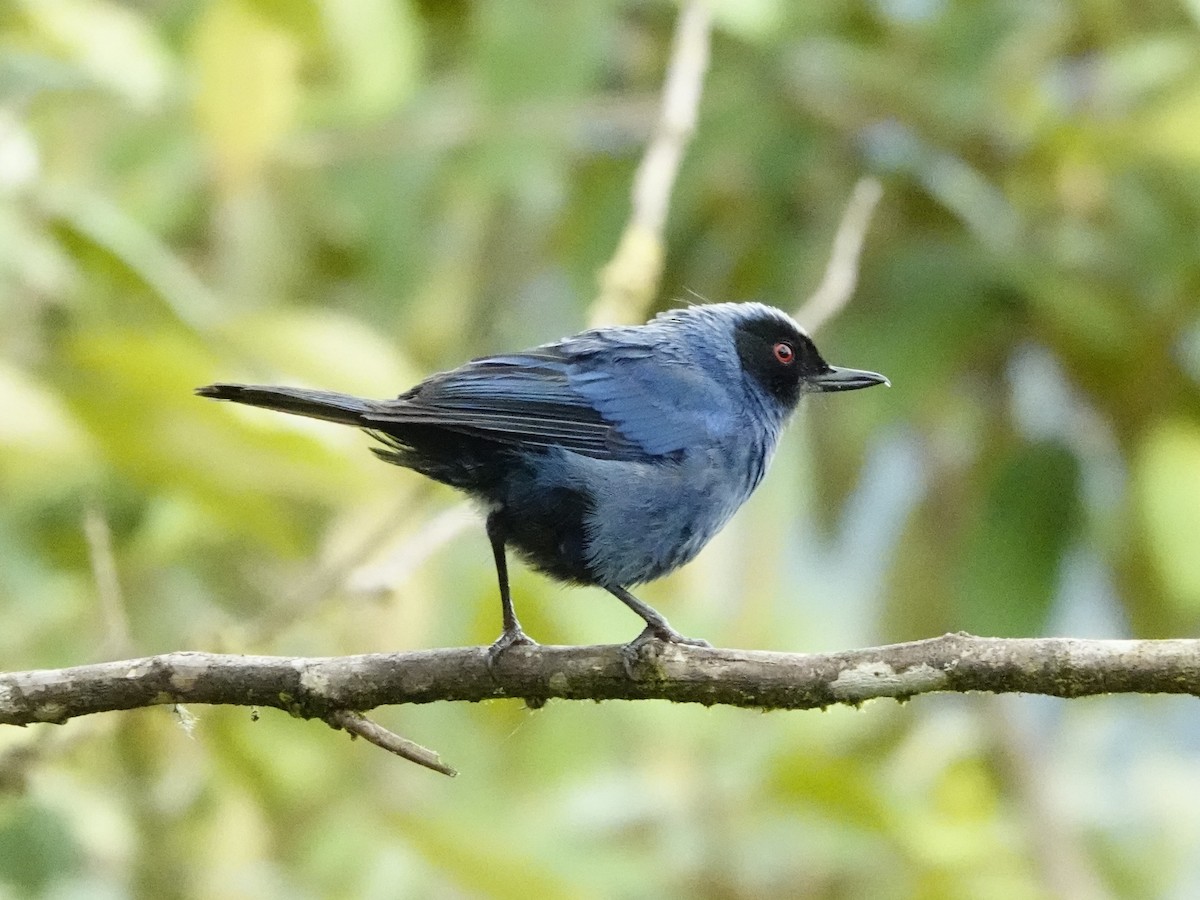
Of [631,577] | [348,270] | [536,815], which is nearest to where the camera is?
[631,577]

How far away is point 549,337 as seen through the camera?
6574 mm

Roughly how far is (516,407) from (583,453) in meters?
0.22

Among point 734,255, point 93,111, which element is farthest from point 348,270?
point 734,255

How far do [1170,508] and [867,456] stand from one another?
1.44 meters

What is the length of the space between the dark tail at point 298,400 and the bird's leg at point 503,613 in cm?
51

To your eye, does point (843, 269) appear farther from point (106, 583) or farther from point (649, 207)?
Answer: point (106, 583)

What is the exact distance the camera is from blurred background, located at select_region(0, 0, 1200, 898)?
13.9 ft

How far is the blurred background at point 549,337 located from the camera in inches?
167

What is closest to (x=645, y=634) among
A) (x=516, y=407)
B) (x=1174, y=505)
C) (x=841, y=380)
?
(x=516, y=407)

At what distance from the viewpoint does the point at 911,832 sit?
5008mm

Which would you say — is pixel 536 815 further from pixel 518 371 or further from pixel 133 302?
pixel 133 302

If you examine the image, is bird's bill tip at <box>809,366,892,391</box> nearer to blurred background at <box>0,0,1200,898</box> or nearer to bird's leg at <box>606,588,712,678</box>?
blurred background at <box>0,0,1200,898</box>

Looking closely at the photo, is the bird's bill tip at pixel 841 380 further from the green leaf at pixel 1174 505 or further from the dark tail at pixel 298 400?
the dark tail at pixel 298 400

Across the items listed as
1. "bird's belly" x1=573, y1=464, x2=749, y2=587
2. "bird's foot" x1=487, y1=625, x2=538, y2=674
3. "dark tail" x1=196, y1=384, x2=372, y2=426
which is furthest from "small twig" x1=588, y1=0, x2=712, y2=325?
"bird's foot" x1=487, y1=625, x2=538, y2=674
